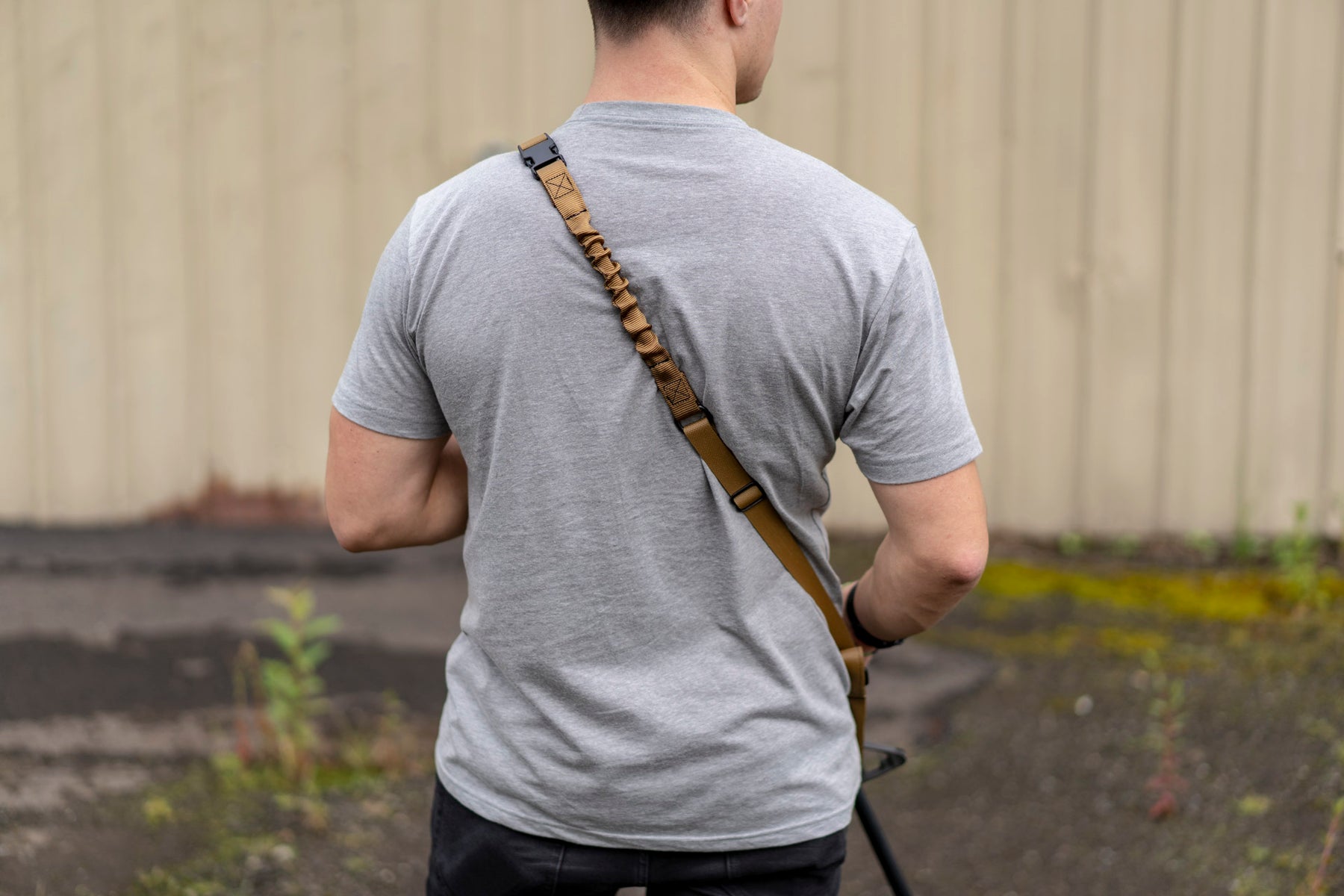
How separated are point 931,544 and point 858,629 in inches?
11.4

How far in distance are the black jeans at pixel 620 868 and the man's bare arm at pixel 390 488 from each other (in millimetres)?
373

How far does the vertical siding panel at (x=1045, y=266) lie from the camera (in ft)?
15.9

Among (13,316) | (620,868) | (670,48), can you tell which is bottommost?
(620,868)

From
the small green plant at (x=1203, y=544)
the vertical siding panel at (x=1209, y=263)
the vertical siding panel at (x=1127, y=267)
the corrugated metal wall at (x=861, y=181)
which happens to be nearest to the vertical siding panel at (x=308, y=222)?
the corrugated metal wall at (x=861, y=181)

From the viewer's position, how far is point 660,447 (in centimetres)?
147

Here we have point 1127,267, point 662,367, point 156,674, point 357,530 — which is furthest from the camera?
point 1127,267

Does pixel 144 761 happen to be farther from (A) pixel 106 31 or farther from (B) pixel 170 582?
(A) pixel 106 31

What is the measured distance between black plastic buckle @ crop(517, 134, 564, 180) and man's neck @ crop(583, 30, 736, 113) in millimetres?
86

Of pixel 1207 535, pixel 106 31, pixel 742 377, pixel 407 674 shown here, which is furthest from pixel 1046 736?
pixel 106 31

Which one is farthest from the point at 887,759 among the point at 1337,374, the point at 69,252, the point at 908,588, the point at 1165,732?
the point at 69,252

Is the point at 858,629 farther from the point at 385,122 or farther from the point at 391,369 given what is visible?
the point at 385,122

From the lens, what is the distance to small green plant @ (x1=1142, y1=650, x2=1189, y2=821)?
3.30 meters

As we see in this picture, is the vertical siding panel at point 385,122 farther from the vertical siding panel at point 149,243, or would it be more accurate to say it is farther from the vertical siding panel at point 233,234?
the vertical siding panel at point 149,243

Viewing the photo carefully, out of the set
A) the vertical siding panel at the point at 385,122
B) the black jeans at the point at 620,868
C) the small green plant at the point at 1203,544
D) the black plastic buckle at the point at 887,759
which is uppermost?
the vertical siding panel at the point at 385,122
